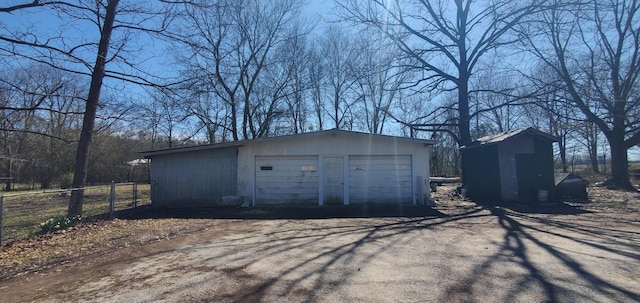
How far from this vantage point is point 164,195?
44.6ft

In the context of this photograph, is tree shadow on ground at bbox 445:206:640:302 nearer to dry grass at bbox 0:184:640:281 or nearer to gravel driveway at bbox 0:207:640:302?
gravel driveway at bbox 0:207:640:302

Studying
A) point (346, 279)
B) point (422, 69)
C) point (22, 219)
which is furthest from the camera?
point (422, 69)

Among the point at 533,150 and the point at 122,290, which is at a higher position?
the point at 533,150

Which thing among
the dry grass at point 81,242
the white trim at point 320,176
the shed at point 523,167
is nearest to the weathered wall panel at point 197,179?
the white trim at point 320,176

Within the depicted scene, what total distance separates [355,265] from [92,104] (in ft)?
27.1

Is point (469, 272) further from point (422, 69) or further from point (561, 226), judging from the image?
point (422, 69)

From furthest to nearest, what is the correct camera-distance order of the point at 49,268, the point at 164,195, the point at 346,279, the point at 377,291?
the point at 164,195 → the point at 49,268 → the point at 346,279 → the point at 377,291

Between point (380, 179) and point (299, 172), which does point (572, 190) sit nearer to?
point (380, 179)

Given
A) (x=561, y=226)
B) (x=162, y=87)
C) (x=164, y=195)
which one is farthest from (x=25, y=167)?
(x=561, y=226)

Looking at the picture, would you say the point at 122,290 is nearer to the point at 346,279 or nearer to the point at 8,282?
the point at 8,282

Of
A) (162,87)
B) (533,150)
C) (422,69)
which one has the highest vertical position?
(422,69)

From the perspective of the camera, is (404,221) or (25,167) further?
(25,167)

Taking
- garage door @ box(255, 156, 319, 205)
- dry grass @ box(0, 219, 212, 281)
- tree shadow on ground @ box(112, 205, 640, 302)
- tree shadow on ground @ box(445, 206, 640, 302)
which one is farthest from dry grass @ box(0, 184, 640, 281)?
tree shadow on ground @ box(445, 206, 640, 302)

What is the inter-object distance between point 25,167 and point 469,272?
35.2m
